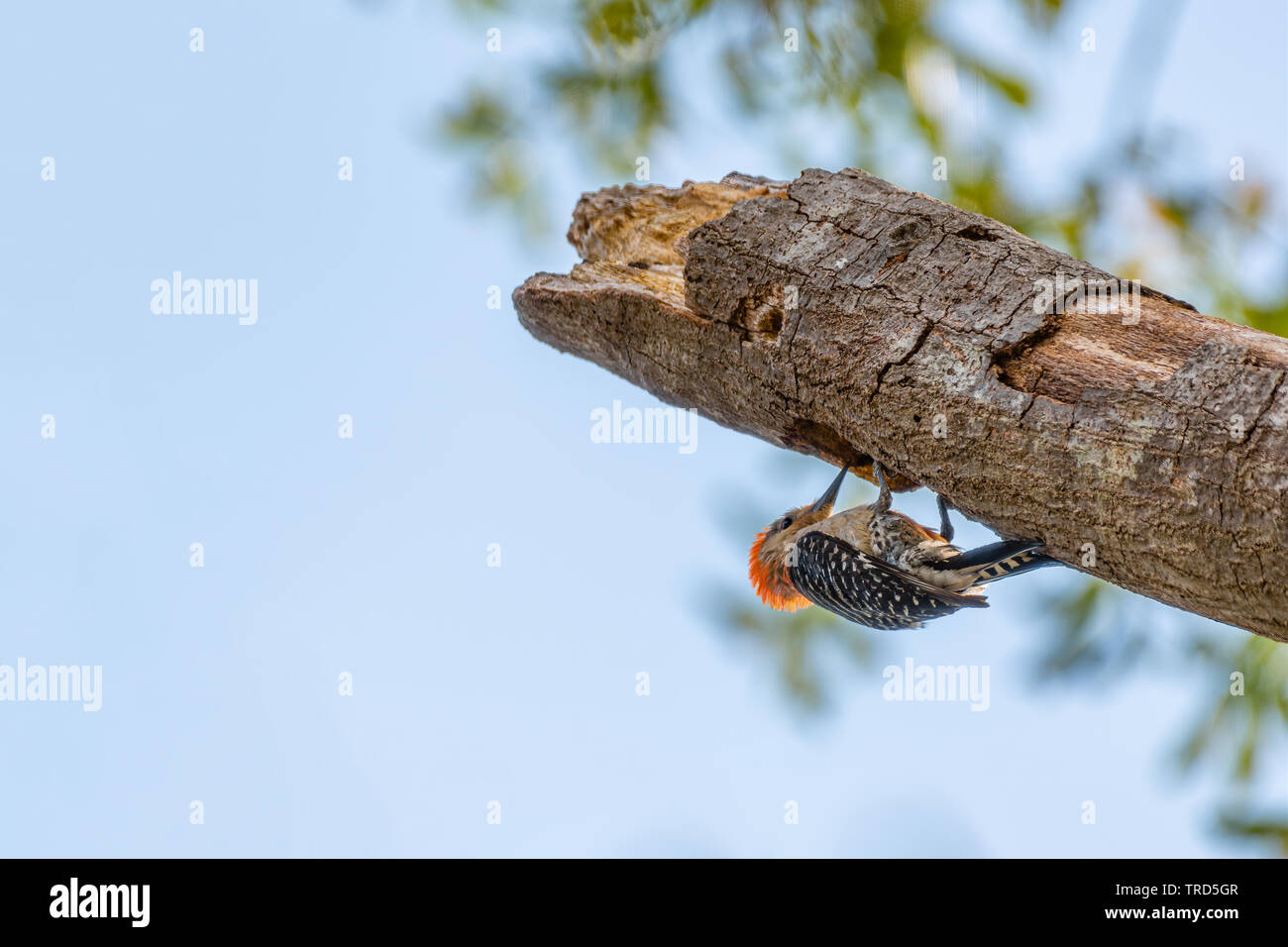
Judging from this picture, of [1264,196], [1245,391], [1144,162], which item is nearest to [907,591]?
[1245,391]

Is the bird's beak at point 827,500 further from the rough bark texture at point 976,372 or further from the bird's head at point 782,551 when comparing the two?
the rough bark texture at point 976,372

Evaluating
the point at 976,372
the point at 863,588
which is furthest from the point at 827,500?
the point at 976,372

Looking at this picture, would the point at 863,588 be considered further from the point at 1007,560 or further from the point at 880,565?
the point at 1007,560

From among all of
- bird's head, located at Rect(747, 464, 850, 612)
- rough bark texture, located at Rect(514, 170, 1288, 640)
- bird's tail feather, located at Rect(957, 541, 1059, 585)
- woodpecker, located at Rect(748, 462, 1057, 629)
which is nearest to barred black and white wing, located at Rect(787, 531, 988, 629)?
woodpecker, located at Rect(748, 462, 1057, 629)

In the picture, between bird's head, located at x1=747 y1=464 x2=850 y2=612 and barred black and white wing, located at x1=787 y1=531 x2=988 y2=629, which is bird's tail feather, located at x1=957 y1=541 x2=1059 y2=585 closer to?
barred black and white wing, located at x1=787 y1=531 x2=988 y2=629

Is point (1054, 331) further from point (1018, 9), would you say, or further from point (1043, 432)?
point (1018, 9)

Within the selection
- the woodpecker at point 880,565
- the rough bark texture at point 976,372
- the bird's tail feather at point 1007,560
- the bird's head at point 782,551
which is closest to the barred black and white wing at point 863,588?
the woodpecker at point 880,565

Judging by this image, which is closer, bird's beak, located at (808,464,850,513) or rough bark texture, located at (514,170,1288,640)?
rough bark texture, located at (514,170,1288,640)
